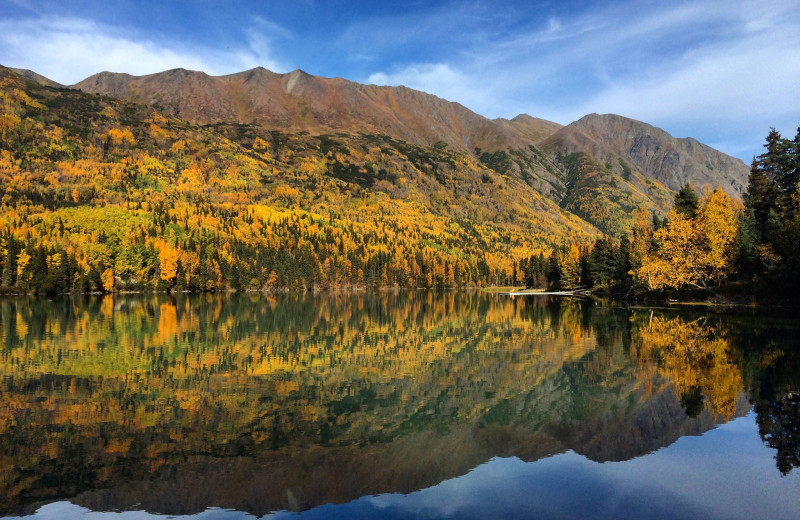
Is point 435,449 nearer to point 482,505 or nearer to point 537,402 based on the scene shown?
point 482,505

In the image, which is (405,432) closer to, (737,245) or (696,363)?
(696,363)

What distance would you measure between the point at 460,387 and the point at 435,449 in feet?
31.0

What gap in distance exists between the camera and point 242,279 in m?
174

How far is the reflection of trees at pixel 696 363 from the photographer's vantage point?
2156 centimetres

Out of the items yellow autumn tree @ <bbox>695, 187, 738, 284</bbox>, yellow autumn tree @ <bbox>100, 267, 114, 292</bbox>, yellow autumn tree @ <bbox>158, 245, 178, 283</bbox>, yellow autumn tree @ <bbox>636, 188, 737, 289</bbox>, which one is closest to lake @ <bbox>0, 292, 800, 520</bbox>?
yellow autumn tree @ <bbox>695, 187, 738, 284</bbox>

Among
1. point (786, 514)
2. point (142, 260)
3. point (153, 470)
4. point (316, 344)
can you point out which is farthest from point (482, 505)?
point (142, 260)

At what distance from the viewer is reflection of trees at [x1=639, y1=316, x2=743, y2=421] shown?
21.6 metres

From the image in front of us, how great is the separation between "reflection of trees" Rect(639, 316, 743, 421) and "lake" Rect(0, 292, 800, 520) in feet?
0.54

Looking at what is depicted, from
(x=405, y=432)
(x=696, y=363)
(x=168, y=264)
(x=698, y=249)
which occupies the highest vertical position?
(x=698, y=249)

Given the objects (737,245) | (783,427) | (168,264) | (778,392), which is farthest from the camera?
(168,264)

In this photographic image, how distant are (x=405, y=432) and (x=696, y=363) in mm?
20034

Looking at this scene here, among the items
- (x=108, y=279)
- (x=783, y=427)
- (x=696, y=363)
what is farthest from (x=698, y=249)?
(x=108, y=279)

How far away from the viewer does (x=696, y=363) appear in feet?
96.6

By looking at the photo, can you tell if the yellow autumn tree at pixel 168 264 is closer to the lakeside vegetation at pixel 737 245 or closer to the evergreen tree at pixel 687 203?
the lakeside vegetation at pixel 737 245
